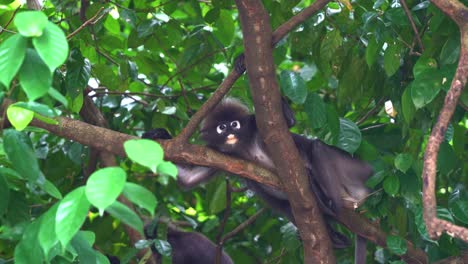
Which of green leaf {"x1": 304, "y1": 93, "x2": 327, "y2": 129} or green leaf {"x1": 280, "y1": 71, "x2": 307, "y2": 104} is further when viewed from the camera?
green leaf {"x1": 304, "y1": 93, "x2": 327, "y2": 129}

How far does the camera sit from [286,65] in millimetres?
6730

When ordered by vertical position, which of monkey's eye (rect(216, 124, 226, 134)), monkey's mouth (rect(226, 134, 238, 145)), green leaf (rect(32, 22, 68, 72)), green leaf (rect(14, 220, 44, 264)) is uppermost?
green leaf (rect(32, 22, 68, 72))

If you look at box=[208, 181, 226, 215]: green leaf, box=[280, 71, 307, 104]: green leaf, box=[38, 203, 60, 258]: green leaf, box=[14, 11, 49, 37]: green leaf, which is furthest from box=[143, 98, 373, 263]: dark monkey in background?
box=[14, 11, 49, 37]: green leaf

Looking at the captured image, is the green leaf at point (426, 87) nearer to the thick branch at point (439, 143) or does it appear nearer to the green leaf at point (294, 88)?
the thick branch at point (439, 143)

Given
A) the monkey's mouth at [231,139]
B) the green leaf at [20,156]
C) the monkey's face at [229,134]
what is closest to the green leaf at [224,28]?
the monkey's face at [229,134]

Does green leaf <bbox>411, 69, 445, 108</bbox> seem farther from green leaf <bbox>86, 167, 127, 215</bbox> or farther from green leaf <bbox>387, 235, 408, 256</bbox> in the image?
green leaf <bbox>86, 167, 127, 215</bbox>

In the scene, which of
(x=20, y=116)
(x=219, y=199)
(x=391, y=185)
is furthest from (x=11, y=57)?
(x=219, y=199)

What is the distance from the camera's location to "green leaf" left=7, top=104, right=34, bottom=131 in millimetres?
2402

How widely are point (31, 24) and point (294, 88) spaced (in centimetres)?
191

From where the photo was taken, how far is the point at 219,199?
17.0 feet

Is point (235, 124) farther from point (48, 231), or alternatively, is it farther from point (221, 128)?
point (48, 231)

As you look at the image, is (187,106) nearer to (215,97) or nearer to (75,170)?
(75,170)

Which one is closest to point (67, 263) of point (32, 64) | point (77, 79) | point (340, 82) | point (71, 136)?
point (32, 64)

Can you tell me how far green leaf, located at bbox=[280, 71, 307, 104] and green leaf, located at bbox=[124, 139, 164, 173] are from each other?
1.80 m
